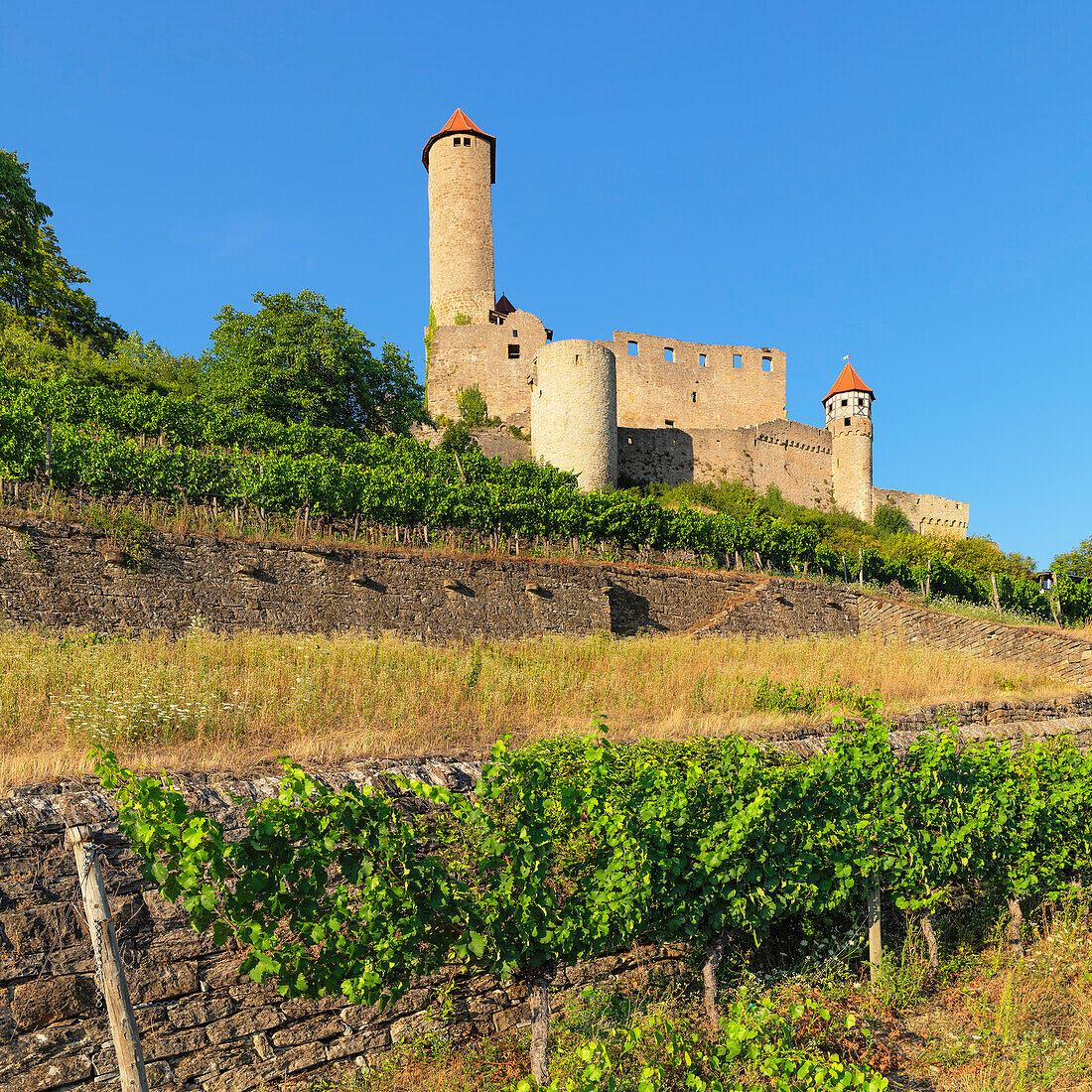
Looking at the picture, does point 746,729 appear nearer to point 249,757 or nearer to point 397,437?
point 249,757

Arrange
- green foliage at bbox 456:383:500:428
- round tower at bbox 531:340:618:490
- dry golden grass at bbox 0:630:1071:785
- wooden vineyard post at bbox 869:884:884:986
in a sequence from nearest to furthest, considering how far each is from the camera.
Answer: wooden vineyard post at bbox 869:884:884:986 → dry golden grass at bbox 0:630:1071:785 → round tower at bbox 531:340:618:490 → green foliage at bbox 456:383:500:428

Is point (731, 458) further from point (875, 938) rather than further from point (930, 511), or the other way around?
point (875, 938)

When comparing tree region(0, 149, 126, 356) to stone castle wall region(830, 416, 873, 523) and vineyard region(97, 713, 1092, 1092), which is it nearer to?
vineyard region(97, 713, 1092, 1092)

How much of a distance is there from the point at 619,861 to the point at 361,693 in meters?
4.45

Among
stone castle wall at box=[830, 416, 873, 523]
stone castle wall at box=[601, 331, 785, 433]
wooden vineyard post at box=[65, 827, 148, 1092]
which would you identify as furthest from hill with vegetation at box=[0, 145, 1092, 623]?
wooden vineyard post at box=[65, 827, 148, 1092]

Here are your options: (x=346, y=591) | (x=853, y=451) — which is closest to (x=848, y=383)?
(x=853, y=451)

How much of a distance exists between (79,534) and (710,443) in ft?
103

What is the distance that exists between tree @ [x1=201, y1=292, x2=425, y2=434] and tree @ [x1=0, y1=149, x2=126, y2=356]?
5.94 meters

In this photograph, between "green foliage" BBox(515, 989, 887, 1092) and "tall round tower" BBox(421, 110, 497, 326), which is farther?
"tall round tower" BBox(421, 110, 497, 326)

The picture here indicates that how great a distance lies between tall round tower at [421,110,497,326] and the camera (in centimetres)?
4125

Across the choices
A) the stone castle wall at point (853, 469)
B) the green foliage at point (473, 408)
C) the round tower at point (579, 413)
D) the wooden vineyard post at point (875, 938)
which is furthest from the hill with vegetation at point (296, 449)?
the wooden vineyard post at point (875, 938)

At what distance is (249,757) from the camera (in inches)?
237

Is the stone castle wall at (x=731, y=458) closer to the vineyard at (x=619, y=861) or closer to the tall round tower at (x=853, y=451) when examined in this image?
the tall round tower at (x=853, y=451)

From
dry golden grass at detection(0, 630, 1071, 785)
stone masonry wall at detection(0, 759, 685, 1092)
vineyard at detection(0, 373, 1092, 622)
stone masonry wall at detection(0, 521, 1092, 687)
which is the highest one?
vineyard at detection(0, 373, 1092, 622)
